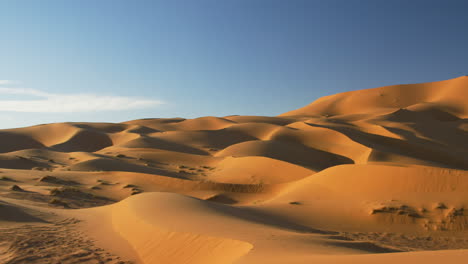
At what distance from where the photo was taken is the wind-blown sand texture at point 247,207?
5.89 metres

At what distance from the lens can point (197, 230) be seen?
6.68 meters

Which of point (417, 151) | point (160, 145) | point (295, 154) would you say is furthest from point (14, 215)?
point (160, 145)

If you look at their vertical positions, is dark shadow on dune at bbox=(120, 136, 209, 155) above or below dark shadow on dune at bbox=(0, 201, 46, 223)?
above

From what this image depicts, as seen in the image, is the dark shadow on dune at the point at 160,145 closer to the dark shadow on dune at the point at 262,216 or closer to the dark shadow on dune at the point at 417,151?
the dark shadow on dune at the point at 417,151

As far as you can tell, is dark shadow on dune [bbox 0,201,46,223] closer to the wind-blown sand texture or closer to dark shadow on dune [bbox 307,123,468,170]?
the wind-blown sand texture

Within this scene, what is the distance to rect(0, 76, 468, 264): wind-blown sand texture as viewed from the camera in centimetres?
589

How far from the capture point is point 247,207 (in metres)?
11.0

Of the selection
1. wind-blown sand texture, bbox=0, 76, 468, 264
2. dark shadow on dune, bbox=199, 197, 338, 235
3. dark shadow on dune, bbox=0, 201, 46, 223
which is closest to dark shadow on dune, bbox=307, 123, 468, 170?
→ wind-blown sand texture, bbox=0, 76, 468, 264

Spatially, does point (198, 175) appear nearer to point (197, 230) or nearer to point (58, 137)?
point (197, 230)

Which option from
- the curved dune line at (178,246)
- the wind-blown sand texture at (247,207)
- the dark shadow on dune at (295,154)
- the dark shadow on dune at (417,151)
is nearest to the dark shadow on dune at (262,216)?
the wind-blown sand texture at (247,207)

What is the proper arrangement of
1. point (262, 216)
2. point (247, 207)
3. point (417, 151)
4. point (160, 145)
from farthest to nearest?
1. point (160, 145)
2. point (417, 151)
3. point (247, 207)
4. point (262, 216)

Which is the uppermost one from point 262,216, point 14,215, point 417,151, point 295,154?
point 417,151

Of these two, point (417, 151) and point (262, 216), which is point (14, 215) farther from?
point (417, 151)

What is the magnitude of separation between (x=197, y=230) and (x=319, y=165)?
64.7 ft
